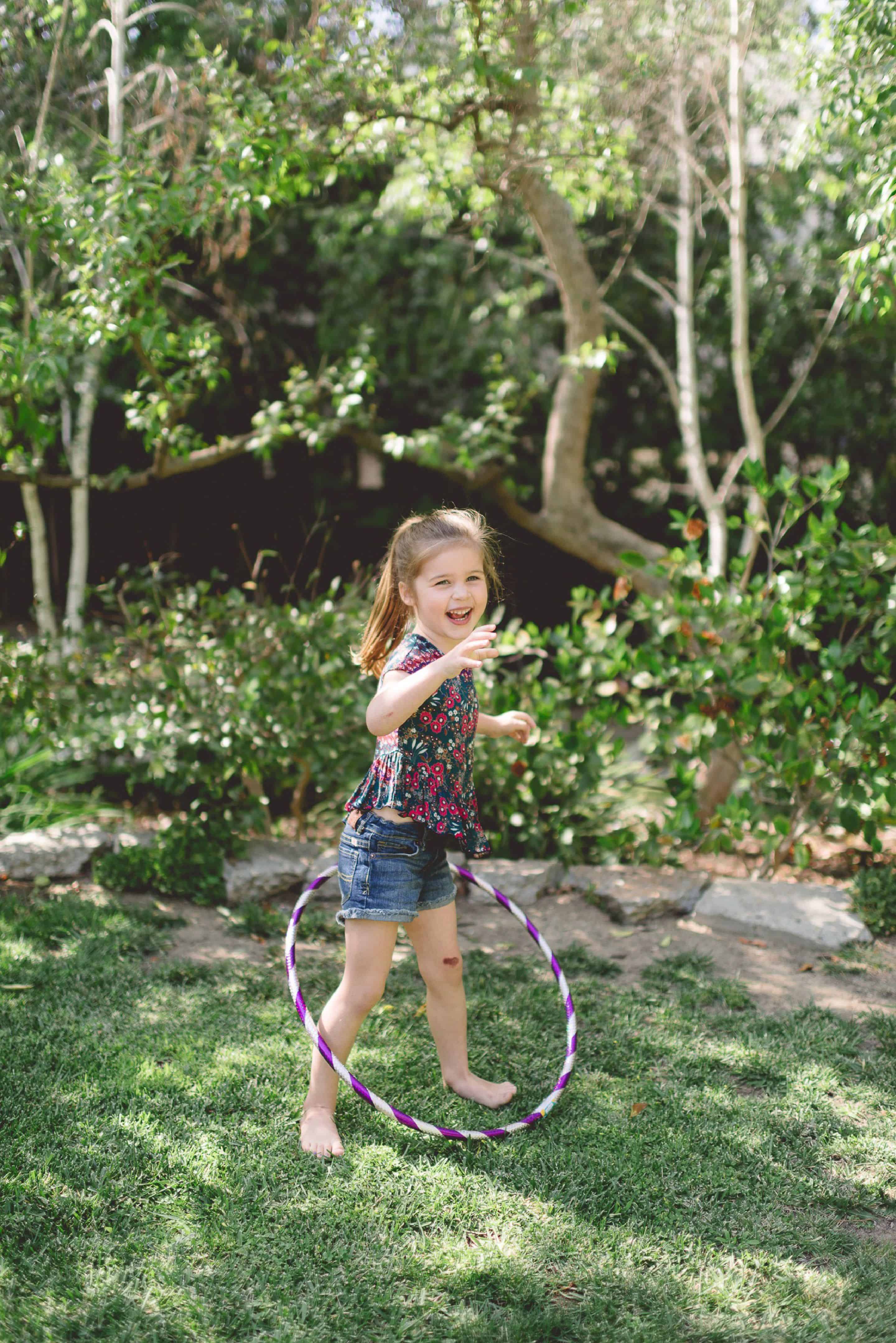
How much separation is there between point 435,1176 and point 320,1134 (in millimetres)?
295

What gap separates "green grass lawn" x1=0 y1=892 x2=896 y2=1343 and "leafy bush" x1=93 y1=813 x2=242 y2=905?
67 centimetres

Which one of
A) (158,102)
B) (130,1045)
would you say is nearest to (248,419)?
(158,102)

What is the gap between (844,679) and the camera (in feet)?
13.1

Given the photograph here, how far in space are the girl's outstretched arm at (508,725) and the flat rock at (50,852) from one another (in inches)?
87.3

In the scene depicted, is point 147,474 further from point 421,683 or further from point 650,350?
point 421,683

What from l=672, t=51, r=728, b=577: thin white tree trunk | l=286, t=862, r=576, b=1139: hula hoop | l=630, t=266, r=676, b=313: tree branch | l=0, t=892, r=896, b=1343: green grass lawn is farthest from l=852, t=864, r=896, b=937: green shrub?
l=630, t=266, r=676, b=313: tree branch

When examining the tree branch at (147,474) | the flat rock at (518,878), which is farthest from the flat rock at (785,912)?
the tree branch at (147,474)

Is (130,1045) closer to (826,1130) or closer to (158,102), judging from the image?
(826,1130)

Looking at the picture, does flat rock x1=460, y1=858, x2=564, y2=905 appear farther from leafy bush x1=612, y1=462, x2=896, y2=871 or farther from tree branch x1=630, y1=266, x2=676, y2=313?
tree branch x1=630, y1=266, x2=676, y2=313

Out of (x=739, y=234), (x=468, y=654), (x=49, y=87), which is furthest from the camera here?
(x=739, y=234)

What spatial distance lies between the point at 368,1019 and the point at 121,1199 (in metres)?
1.03

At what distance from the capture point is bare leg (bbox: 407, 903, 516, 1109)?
2.65 m

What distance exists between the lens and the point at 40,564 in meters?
6.03

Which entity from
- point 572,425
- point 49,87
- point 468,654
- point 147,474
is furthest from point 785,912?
point 49,87
